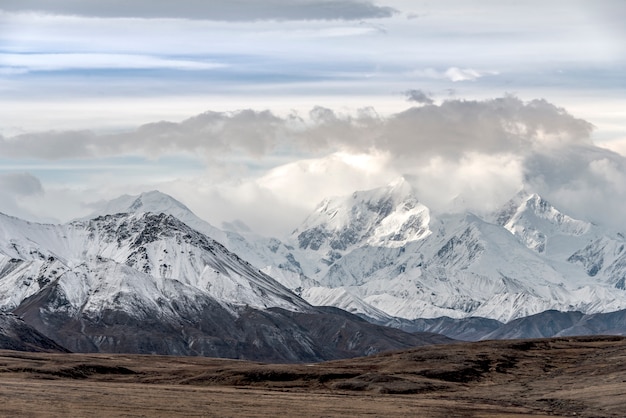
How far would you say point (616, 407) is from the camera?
16238 cm

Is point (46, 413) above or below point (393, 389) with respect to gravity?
above

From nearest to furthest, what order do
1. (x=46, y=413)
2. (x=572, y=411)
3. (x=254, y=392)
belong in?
(x=46, y=413), (x=572, y=411), (x=254, y=392)

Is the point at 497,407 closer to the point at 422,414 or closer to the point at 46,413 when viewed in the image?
the point at 422,414

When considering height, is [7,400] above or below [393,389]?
above

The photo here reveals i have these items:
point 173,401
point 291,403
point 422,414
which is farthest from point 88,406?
point 422,414

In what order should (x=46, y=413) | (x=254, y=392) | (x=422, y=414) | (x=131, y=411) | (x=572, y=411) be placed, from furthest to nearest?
(x=254, y=392) < (x=572, y=411) < (x=422, y=414) < (x=131, y=411) < (x=46, y=413)

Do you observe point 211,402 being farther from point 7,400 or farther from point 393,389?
point 393,389

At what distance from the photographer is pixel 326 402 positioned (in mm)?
166750

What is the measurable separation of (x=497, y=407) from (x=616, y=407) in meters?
16.1

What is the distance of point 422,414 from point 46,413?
46551 mm

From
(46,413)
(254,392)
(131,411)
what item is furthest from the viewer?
(254,392)

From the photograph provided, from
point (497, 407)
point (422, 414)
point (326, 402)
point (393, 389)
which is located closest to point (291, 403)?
point (326, 402)

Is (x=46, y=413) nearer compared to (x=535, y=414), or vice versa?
(x=46, y=413)

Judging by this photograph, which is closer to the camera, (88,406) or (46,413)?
(46,413)
